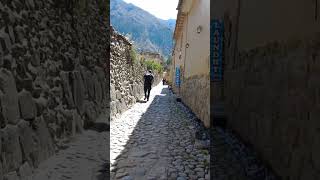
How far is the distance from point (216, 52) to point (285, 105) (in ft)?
12.5

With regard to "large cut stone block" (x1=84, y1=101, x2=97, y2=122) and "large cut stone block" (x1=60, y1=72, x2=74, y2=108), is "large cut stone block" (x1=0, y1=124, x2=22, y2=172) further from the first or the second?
"large cut stone block" (x1=84, y1=101, x2=97, y2=122)

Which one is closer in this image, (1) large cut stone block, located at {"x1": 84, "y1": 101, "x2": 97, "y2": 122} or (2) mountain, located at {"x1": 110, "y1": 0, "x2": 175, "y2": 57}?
(1) large cut stone block, located at {"x1": 84, "y1": 101, "x2": 97, "y2": 122}

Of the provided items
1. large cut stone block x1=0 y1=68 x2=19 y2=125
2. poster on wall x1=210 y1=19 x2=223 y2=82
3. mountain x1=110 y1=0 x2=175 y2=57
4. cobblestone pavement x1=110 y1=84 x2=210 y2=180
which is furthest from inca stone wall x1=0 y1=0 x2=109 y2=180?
mountain x1=110 y1=0 x2=175 y2=57

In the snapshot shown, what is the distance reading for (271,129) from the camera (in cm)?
387

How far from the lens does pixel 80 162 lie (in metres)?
4.42

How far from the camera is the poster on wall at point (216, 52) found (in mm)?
7048

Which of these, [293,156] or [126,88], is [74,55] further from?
[126,88]

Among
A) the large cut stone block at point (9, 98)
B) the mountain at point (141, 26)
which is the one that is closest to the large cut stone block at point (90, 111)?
the large cut stone block at point (9, 98)

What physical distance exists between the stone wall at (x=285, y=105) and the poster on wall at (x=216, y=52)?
1.68m

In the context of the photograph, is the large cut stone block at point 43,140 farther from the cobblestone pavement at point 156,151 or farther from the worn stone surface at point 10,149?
the cobblestone pavement at point 156,151

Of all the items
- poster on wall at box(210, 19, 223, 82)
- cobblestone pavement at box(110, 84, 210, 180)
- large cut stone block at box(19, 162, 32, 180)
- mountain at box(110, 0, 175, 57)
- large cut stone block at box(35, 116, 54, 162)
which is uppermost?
mountain at box(110, 0, 175, 57)

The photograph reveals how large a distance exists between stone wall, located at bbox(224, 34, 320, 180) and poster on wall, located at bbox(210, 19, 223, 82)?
168 cm

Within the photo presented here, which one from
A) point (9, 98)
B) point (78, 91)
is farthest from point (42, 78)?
point (78, 91)

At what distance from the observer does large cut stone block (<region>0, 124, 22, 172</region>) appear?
9.98ft
